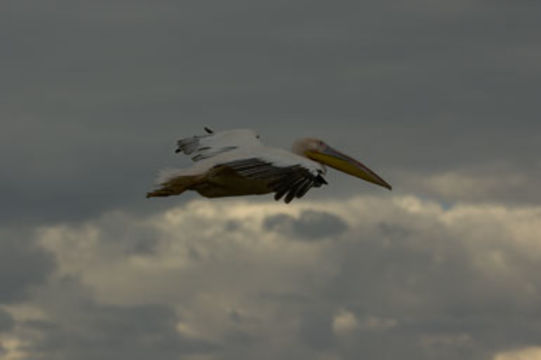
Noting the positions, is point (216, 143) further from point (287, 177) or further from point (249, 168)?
point (287, 177)

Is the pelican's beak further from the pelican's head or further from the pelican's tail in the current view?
the pelican's tail

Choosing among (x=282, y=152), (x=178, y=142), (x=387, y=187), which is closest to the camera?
(x=282, y=152)

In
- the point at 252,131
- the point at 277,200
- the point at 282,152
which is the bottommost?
the point at 277,200

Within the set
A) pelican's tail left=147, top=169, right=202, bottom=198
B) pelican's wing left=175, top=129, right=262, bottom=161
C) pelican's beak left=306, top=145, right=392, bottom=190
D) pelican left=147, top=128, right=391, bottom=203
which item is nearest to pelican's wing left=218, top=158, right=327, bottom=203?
pelican left=147, top=128, right=391, bottom=203

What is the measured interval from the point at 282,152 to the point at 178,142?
514 centimetres

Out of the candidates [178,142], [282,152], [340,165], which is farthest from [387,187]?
[178,142]

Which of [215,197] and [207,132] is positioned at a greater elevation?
[207,132]

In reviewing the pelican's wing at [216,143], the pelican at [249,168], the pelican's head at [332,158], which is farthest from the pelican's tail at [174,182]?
the pelican's head at [332,158]

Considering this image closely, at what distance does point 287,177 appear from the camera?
24250 millimetres

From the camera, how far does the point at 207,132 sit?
101 ft

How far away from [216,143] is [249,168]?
4072 mm

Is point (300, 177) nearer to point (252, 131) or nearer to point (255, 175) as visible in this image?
point (255, 175)

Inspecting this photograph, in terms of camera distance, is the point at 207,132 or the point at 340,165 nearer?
the point at 340,165

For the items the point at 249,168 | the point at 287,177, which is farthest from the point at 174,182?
the point at 287,177
